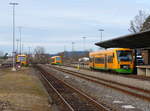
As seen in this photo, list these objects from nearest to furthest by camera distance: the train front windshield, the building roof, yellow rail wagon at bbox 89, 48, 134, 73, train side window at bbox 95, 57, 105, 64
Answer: the building roof, yellow rail wagon at bbox 89, 48, 134, 73, the train front windshield, train side window at bbox 95, 57, 105, 64

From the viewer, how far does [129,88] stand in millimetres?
20484

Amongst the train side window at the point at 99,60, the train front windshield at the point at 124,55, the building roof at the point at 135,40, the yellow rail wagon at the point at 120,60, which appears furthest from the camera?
the train side window at the point at 99,60

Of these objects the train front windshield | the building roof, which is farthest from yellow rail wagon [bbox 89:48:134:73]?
the building roof

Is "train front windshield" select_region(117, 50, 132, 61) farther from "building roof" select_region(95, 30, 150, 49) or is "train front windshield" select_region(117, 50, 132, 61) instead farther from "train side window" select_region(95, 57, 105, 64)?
"train side window" select_region(95, 57, 105, 64)

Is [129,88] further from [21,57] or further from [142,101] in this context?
[21,57]

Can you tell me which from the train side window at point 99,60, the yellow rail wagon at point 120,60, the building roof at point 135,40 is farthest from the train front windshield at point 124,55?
the train side window at point 99,60

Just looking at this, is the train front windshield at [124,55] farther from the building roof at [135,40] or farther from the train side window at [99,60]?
the train side window at [99,60]

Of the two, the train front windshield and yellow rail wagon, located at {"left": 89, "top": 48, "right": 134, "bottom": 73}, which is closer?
yellow rail wagon, located at {"left": 89, "top": 48, "right": 134, "bottom": 73}

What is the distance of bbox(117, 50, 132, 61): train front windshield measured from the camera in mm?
34772

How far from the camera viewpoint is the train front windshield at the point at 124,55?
34.8 meters

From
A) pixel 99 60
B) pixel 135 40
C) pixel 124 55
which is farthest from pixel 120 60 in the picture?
pixel 99 60

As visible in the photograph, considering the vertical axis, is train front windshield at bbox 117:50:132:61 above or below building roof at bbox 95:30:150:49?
below

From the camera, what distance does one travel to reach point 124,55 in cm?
3522

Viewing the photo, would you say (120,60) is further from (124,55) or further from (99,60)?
(99,60)
